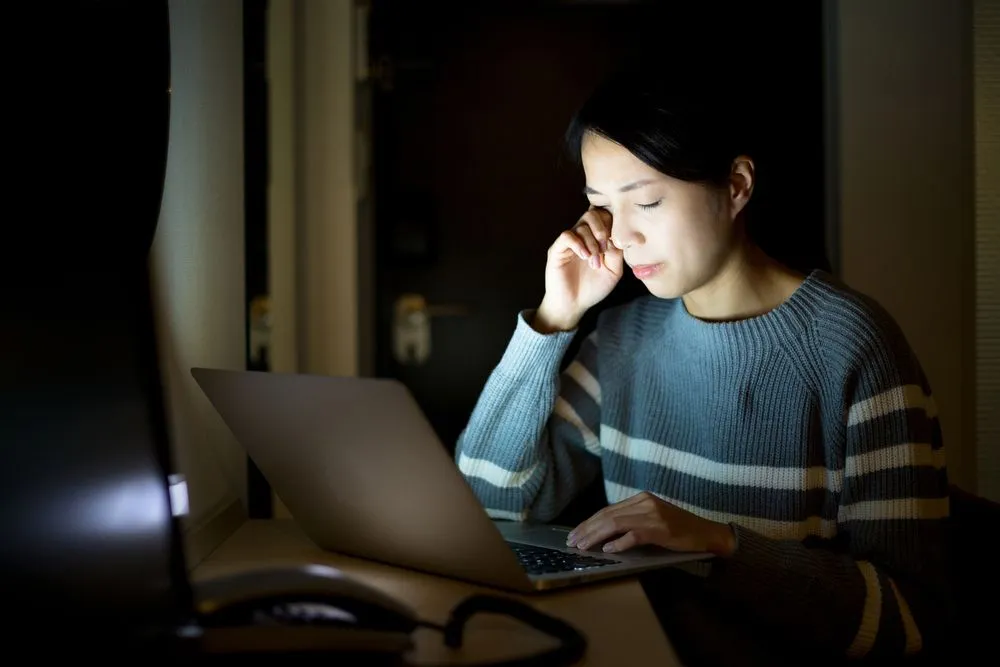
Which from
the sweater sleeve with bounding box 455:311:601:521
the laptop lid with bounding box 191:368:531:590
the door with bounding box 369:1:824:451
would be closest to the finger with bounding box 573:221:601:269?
the sweater sleeve with bounding box 455:311:601:521

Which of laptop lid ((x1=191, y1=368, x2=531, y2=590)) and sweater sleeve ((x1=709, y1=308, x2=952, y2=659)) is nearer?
laptop lid ((x1=191, y1=368, x2=531, y2=590))

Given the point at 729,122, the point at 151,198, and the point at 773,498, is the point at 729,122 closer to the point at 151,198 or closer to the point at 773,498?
the point at 773,498

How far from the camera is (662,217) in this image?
1142mm

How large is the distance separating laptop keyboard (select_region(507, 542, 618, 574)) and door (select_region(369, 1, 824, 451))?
1.10 meters

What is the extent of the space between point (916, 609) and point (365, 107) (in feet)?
4.73

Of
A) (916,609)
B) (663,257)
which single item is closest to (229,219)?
(663,257)

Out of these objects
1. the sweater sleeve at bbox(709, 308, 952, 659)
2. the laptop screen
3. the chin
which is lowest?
the sweater sleeve at bbox(709, 308, 952, 659)

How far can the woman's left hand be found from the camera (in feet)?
2.77

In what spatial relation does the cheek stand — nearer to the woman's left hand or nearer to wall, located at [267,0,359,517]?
the woman's left hand

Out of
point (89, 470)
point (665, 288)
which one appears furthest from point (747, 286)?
point (89, 470)

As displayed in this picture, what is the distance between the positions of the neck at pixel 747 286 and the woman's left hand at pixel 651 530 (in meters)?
0.39

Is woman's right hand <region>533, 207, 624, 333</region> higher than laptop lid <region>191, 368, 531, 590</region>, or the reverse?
woman's right hand <region>533, 207, 624, 333</region>

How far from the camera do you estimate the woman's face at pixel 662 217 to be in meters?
1.12

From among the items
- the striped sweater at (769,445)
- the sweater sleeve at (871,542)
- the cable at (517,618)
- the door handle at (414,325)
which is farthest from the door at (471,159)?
the cable at (517,618)
